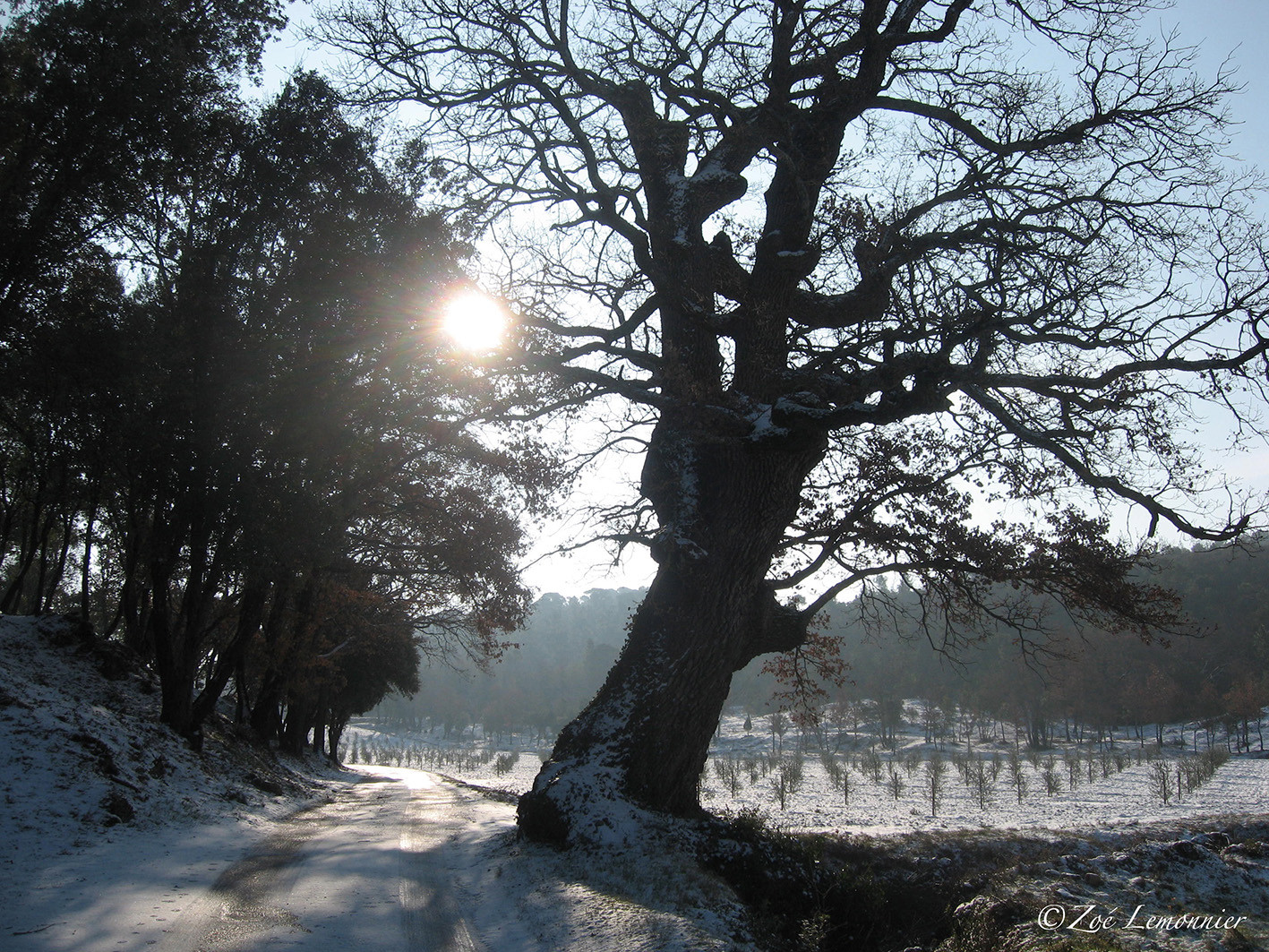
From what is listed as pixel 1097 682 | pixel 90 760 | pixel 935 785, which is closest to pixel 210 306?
pixel 90 760

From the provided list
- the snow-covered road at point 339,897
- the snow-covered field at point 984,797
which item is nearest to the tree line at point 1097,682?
the snow-covered field at point 984,797

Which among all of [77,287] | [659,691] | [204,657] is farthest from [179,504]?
[204,657]

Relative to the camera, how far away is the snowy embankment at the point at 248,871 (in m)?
4.21

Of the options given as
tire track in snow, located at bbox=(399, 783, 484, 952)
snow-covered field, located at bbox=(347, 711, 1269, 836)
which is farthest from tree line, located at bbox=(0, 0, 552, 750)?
snow-covered field, located at bbox=(347, 711, 1269, 836)

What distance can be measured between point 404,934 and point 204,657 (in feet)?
89.4

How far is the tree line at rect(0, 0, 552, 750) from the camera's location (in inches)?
361

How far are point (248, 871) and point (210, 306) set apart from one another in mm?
8386

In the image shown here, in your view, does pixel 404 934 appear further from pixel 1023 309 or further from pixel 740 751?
pixel 740 751

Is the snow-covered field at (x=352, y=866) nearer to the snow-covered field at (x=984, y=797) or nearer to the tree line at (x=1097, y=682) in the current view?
the snow-covered field at (x=984, y=797)

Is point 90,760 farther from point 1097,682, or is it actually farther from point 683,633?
point 1097,682

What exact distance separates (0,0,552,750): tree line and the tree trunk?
2663 millimetres

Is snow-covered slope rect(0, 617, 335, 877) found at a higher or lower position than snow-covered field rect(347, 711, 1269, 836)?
higher

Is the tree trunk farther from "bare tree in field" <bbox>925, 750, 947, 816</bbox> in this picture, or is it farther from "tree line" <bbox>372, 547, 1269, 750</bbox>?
"tree line" <bbox>372, 547, 1269, 750</bbox>

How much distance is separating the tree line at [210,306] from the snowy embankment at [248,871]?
9.96 ft
